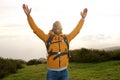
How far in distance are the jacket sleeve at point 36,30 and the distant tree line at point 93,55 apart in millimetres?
14089

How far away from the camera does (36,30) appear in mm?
8930

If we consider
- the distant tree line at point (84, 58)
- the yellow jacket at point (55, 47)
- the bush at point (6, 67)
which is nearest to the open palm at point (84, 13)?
the yellow jacket at point (55, 47)

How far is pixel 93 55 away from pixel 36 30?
14.4m

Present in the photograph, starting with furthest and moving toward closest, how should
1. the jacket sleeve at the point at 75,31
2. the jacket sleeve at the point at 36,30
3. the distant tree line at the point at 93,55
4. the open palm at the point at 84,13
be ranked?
the distant tree line at the point at 93,55, the open palm at the point at 84,13, the jacket sleeve at the point at 75,31, the jacket sleeve at the point at 36,30

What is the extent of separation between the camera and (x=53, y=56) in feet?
28.3

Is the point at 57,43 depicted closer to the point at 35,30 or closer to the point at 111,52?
the point at 35,30

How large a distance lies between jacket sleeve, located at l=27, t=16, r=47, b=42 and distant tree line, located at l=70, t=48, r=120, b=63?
14.1 m

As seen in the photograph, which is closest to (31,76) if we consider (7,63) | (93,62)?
(7,63)

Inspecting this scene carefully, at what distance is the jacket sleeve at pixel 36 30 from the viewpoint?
29.1 ft

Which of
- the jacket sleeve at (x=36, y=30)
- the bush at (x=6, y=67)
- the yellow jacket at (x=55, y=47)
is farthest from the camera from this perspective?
the bush at (x=6, y=67)

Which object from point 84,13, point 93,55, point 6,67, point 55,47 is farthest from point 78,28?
point 93,55

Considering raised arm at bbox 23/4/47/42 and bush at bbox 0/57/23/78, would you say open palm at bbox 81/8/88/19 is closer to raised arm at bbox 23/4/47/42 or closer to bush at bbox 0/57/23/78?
raised arm at bbox 23/4/47/42

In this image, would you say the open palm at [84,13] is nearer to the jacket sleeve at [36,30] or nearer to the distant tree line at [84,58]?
the jacket sleeve at [36,30]

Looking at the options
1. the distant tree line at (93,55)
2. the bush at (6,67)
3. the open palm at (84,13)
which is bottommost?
the bush at (6,67)
